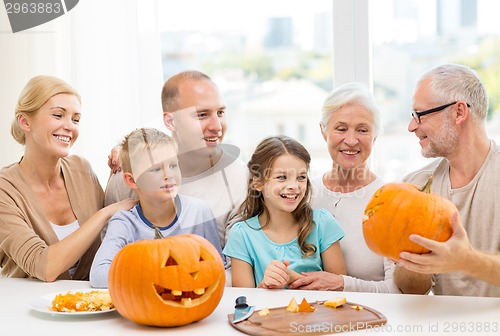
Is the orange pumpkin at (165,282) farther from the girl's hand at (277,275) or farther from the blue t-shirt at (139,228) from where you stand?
the blue t-shirt at (139,228)

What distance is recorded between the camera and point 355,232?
2131 millimetres

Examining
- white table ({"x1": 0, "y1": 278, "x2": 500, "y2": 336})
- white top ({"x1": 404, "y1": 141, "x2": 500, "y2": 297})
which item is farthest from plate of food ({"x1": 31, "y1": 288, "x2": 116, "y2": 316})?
white top ({"x1": 404, "y1": 141, "x2": 500, "y2": 297})

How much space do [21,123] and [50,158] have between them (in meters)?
0.15

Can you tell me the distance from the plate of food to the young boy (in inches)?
10.4

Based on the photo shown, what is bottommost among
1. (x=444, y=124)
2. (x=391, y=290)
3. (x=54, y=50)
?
(x=391, y=290)

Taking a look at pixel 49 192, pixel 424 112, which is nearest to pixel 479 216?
pixel 424 112

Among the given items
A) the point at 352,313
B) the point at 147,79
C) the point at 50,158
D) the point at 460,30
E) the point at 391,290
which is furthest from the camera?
the point at 147,79

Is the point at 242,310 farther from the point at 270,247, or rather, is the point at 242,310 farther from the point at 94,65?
the point at 94,65

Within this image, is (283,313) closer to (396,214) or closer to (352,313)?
(352,313)

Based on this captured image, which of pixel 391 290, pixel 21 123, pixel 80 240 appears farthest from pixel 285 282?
pixel 21 123

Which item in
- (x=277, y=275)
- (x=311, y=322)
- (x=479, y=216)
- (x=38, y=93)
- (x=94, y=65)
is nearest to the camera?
(x=311, y=322)

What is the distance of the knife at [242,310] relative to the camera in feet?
4.89

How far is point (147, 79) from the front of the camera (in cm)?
283

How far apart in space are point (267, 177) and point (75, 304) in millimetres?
691
